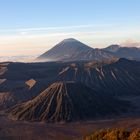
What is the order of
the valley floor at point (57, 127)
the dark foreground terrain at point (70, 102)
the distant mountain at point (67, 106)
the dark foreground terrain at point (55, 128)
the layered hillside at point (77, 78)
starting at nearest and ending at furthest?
the dark foreground terrain at point (55, 128) < the valley floor at point (57, 127) < the dark foreground terrain at point (70, 102) < the distant mountain at point (67, 106) < the layered hillside at point (77, 78)

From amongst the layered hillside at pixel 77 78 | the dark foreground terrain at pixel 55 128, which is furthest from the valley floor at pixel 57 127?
the layered hillside at pixel 77 78

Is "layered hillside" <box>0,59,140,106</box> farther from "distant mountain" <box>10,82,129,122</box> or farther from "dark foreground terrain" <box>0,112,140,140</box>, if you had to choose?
"dark foreground terrain" <box>0,112,140,140</box>

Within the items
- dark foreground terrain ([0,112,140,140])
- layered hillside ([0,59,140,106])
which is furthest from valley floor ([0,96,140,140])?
layered hillside ([0,59,140,106])

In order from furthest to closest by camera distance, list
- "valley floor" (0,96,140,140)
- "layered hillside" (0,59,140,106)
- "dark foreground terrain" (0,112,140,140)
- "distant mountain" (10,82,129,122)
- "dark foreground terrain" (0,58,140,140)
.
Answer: "layered hillside" (0,59,140,106)
"distant mountain" (10,82,129,122)
"dark foreground terrain" (0,58,140,140)
"valley floor" (0,96,140,140)
"dark foreground terrain" (0,112,140,140)

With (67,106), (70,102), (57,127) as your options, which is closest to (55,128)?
(57,127)

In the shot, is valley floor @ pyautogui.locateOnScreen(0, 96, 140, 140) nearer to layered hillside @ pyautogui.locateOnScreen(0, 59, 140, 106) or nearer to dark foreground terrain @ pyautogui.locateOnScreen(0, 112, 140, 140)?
dark foreground terrain @ pyautogui.locateOnScreen(0, 112, 140, 140)

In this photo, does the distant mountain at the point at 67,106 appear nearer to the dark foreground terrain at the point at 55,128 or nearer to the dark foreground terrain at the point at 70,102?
the dark foreground terrain at the point at 70,102

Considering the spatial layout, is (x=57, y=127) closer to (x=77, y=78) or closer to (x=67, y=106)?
(x=67, y=106)

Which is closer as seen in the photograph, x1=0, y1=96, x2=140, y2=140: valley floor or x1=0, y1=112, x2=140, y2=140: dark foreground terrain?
x1=0, y1=112, x2=140, y2=140: dark foreground terrain

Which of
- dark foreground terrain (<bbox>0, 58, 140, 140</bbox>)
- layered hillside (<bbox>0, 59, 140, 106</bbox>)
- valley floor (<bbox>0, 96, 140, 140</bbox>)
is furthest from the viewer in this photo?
layered hillside (<bbox>0, 59, 140, 106</bbox>)
